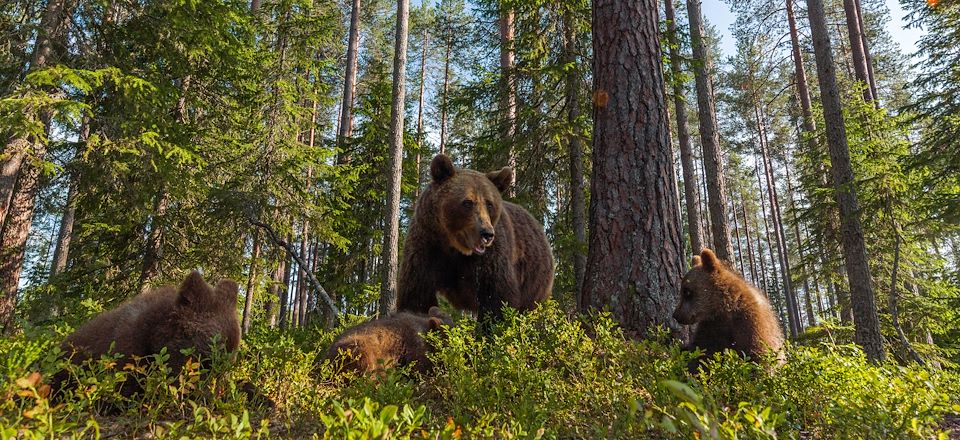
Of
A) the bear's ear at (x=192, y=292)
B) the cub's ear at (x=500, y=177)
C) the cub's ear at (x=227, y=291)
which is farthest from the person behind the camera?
the cub's ear at (x=500, y=177)

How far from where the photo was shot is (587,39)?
1348 centimetres

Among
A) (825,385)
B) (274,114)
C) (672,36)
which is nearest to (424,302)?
(825,385)

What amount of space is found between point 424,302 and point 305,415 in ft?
11.3

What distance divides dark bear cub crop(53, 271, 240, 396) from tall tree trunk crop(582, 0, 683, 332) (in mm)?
3834

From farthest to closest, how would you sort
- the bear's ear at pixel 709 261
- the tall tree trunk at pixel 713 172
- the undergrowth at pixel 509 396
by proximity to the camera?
the tall tree trunk at pixel 713 172, the bear's ear at pixel 709 261, the undergrowth at pixel 509 396

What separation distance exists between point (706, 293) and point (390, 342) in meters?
3.59

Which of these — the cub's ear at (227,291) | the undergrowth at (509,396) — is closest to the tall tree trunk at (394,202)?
the cub's ear at (227,291)

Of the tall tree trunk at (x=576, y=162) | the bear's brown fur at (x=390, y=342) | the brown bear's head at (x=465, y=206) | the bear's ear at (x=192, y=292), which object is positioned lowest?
the bear's brown fur at (x=390, y=342)

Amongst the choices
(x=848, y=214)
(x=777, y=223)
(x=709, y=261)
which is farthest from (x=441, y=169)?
(x=777, y=223)

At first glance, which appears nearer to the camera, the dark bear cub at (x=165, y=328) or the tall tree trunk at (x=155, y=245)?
the dark bear cub at (x=165, y=328)

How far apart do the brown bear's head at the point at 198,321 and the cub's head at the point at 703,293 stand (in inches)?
170

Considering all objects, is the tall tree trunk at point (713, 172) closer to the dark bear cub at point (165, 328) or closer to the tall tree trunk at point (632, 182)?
the tall tree trunk at point (632, 182)

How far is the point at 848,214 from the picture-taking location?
1270cm

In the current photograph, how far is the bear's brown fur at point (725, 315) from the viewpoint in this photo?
5266 millimetres
